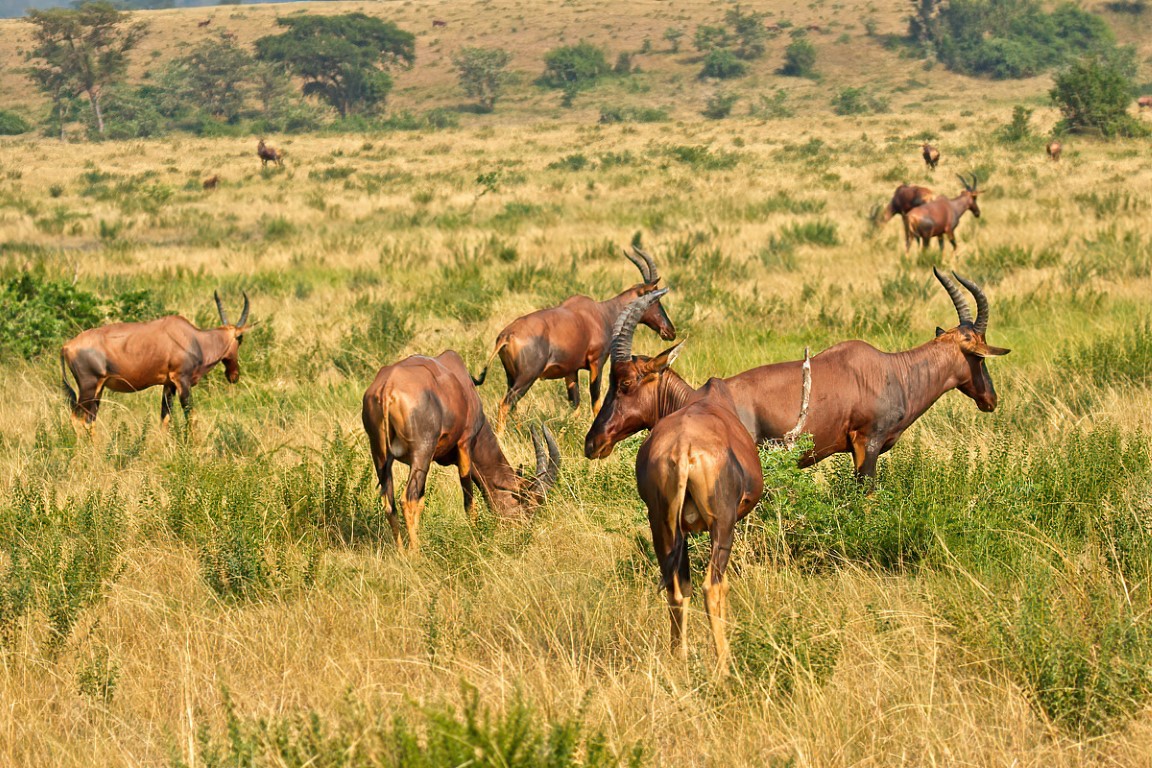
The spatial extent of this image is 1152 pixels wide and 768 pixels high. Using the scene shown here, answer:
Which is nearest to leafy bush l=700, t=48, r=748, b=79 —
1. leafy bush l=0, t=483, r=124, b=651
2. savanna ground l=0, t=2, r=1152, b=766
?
savanna ground l=0, t=2, r=1152, b=766

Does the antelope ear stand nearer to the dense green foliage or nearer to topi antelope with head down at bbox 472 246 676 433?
topi antelope with head down at bbox 472 246 676 433

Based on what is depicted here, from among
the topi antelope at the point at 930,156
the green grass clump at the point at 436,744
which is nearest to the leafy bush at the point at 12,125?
the topi antelope at the point at 930,156

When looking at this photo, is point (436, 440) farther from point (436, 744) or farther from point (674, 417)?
point (436, 744)

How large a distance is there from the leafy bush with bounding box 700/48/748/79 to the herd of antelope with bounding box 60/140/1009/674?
249 feet

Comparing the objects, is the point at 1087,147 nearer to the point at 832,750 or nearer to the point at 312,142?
the point at 312,142

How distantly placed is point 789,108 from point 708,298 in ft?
190

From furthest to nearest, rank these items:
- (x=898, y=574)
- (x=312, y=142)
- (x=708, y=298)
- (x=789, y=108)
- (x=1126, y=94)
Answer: (x=789, y=108), (x=312, y=142), (x=1126, y=94), (x=708, y=298), (x=898, y=574)

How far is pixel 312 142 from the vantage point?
174 feet

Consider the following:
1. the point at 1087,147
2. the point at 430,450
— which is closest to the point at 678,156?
the point at 1087,147

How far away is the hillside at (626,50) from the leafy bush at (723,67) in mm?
1047

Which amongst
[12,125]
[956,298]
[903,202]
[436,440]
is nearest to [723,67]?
[12,125]

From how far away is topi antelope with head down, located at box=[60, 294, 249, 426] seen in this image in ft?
27.9

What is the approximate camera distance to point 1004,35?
82.4 m

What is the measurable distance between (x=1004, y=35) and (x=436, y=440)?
86.0m
